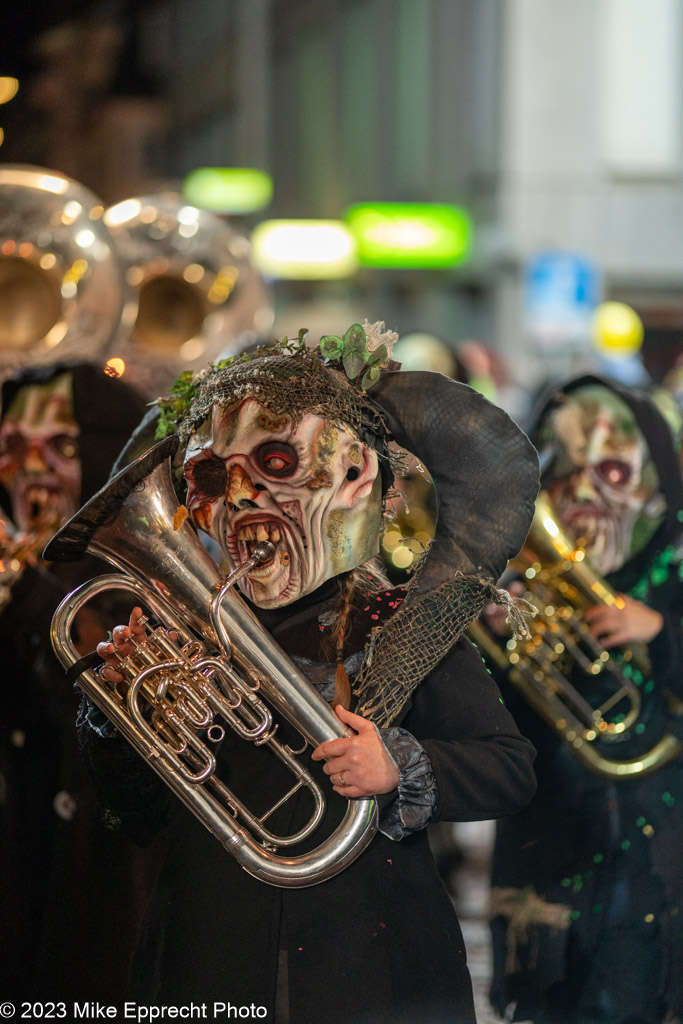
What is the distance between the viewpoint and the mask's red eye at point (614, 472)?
3.56m

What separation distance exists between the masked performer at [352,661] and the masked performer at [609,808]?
0.89 metres

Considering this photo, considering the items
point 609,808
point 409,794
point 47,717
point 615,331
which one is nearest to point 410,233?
point 615,331

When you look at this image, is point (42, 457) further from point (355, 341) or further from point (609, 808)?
point (609, 808)

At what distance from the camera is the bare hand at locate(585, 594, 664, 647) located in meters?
3.40

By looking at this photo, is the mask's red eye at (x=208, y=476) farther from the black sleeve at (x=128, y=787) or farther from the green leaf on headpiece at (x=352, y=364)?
the black sleeve at (x=128, y=787)

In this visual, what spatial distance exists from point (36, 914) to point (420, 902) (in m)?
0.92

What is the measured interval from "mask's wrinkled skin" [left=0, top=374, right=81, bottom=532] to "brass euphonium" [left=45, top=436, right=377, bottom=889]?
1.08 m

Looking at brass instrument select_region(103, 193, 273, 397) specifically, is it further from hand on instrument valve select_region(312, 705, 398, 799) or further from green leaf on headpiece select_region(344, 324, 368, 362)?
Result: hand on instrument valve select_region(312, 705, 398, 799)

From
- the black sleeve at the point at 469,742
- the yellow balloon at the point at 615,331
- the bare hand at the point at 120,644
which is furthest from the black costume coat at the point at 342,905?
the yellow balloon at the point at 615,331

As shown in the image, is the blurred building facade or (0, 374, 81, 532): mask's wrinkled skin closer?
(0, 374, 81, 532): mask's wrinkled skin

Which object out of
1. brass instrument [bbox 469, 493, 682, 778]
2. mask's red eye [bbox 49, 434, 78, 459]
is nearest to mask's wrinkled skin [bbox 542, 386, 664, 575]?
brass instrument [bbox 469, 493, 682, 778]

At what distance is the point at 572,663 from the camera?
3.54 meters

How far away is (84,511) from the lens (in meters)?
2.26

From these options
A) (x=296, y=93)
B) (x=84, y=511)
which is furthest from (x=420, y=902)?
(x=296, y=93)
